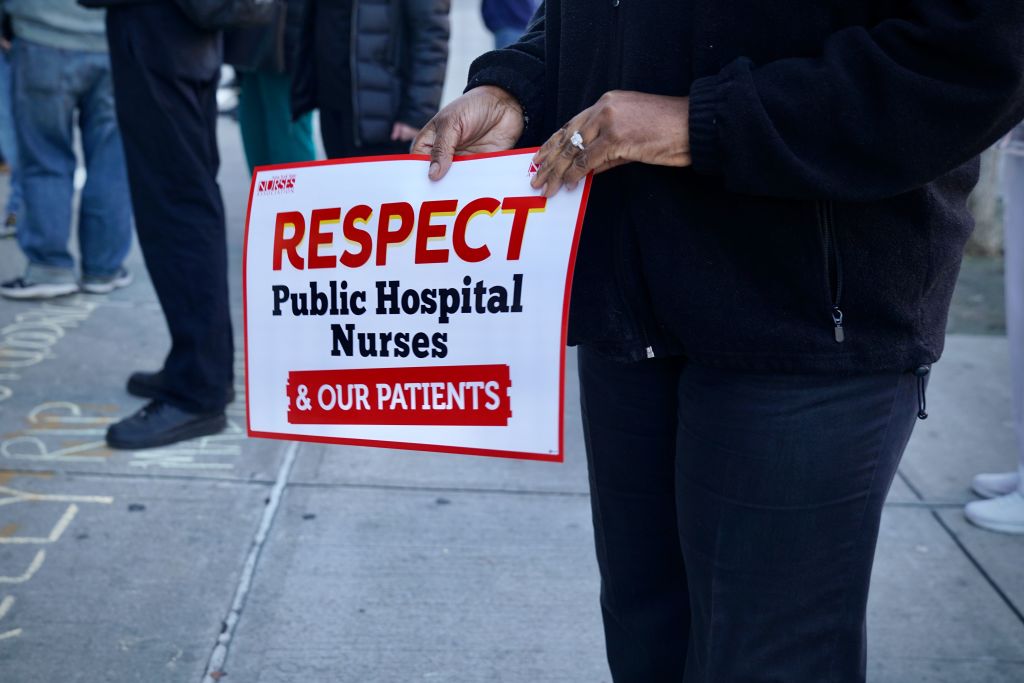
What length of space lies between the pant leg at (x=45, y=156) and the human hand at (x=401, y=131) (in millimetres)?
1763

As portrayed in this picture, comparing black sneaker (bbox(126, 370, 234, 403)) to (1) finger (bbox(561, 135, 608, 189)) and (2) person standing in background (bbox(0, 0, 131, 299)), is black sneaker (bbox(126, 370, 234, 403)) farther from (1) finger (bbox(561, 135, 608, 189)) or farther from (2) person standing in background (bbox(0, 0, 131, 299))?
(1) finger (bbox(561, 135, 608, 189))

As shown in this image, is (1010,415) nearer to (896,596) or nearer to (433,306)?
(896,596)

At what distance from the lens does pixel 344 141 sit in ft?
14.1

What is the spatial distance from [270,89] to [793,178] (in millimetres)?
4309

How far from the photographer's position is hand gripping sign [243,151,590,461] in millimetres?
1568

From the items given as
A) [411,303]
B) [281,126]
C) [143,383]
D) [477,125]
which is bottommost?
[143,383]

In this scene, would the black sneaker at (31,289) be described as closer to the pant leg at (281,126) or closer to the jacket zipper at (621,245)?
the pant leg at (281,126)

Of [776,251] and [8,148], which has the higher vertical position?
[776,251]

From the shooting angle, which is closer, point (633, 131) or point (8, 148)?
point (633, 131)

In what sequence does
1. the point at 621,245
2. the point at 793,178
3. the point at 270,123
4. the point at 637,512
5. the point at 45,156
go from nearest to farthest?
1. the point at 793,178
2. the point at 621,245
3. the point at 637,512
4. the point at 45,156
5. the point at 270,123

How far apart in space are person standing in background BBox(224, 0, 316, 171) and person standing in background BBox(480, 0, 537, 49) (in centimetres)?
139

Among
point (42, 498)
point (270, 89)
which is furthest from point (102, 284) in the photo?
point (42, 498)

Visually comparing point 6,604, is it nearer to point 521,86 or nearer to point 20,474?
point 20,474

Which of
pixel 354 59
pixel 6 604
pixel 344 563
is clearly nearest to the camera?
pixel 6 604
